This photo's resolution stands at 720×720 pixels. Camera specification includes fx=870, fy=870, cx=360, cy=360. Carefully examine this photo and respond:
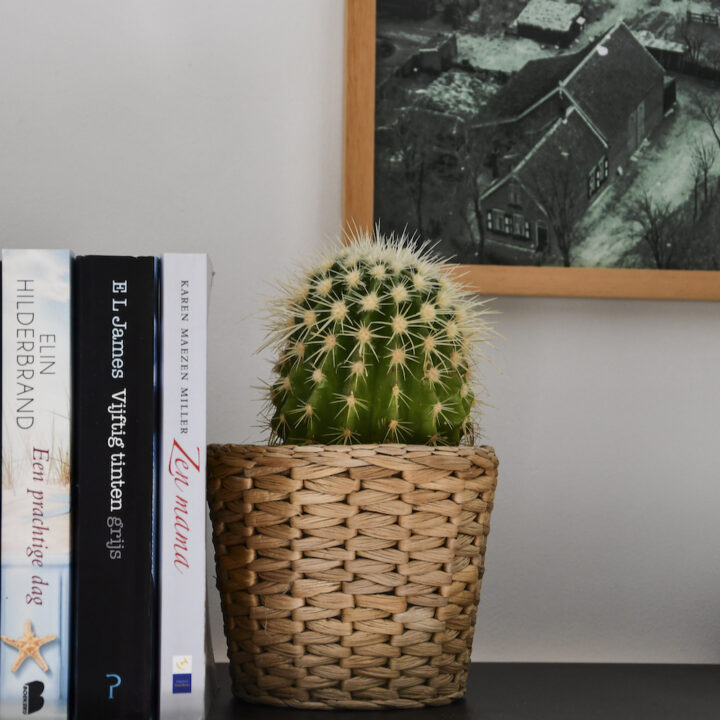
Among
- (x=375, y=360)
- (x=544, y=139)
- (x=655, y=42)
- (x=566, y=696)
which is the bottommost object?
(x=566, y=696)

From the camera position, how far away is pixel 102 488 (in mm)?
600

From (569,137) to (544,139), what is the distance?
0.03m

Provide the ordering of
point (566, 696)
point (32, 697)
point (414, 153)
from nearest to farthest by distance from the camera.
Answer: point (32, 697) → point (566, 696) → point (414, 153)

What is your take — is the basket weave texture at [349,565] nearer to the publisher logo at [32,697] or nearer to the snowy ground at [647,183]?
the publisher logo at [32,697]

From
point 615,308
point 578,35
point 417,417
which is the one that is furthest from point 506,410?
point 578,35

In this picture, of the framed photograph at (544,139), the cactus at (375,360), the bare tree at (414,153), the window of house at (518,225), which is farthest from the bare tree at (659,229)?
the cactus at (375,360)

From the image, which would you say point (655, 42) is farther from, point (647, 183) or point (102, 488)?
point (102, 488)

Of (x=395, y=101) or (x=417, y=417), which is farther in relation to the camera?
(x=395, y=101)

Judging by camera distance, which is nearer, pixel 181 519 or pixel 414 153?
pixel 181 519

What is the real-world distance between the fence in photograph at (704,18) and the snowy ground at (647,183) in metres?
0.07

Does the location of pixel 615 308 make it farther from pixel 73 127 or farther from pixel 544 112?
pixel 73 127

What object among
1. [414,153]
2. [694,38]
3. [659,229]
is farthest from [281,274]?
[694,38]

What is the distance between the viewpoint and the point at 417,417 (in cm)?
65

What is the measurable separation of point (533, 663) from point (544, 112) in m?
0.57
